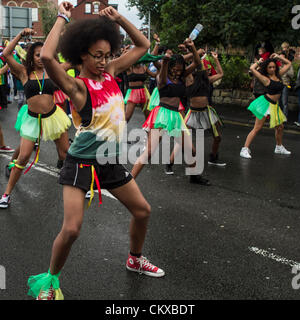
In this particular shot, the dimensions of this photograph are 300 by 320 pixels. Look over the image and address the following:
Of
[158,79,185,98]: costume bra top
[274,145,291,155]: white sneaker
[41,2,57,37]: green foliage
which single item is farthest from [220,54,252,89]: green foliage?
[41,2,57,37]: green foliage

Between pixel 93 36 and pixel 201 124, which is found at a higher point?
pixel 93 36

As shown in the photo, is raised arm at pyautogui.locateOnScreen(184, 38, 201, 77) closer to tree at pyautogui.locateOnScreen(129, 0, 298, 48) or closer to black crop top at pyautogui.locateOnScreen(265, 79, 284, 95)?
A: black crop top at pyautogui.locateOnScreen(265, 79, 284, 95)

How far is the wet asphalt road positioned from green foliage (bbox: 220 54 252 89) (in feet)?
26.5

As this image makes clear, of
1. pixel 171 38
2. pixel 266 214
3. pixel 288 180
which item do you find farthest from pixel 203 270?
pixel 171 38

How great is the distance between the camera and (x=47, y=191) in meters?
5.93

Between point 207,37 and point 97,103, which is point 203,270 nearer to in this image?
point 97,103

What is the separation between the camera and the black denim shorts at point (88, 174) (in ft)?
10.0

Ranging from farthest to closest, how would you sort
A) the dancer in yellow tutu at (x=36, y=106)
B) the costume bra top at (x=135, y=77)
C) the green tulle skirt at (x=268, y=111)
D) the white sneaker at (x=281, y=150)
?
the costume bra top at (x=135, y=77) < the white sneaker at (x=281, y=150) < the green tulle skirt at (x=268, y=111) < the dancer in yellow tutu at (x=36, y=106)

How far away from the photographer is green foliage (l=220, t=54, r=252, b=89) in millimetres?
14508

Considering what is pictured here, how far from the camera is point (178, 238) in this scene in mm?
4383

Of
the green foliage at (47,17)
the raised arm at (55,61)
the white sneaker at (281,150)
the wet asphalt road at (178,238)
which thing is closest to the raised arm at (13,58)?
the wet asphalt road at (178,238)

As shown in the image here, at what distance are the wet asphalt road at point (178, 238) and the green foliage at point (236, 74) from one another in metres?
8.07

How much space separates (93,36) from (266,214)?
3169 millimetres

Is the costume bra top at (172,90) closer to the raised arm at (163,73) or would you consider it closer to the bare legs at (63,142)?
the raised arm at (163,73)
